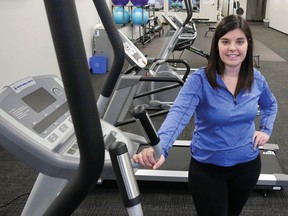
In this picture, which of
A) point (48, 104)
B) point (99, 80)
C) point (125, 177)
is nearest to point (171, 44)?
point (99, 80)

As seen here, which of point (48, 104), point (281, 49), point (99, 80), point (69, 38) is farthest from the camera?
point (281, 49)

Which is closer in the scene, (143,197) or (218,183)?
(218,183)

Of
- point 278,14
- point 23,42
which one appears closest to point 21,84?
point 23,42

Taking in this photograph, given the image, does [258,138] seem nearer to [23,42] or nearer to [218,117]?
[218,117]

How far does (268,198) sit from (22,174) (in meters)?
2.16

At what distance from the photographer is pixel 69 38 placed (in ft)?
1.63

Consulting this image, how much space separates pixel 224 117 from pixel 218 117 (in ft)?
0.09

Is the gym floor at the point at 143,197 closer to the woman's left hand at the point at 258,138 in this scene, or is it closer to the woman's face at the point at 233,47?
the woman's left hand at the point at 258,138

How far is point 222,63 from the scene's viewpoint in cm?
152

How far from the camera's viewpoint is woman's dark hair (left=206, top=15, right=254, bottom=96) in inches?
57.5

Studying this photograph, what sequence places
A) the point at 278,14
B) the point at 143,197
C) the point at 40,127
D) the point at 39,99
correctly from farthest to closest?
the point at 278,14 < the point at 143,197 < the point at 39,99 < the point at 40,127

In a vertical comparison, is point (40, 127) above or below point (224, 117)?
above

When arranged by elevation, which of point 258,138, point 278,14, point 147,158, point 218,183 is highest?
point 147,158

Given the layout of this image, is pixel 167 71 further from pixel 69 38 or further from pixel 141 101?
pixel 69 38
